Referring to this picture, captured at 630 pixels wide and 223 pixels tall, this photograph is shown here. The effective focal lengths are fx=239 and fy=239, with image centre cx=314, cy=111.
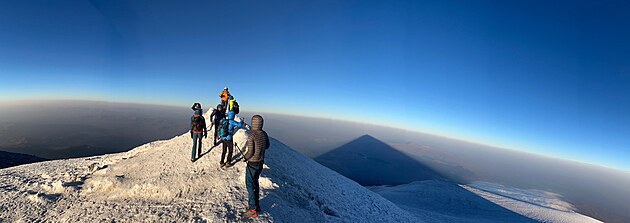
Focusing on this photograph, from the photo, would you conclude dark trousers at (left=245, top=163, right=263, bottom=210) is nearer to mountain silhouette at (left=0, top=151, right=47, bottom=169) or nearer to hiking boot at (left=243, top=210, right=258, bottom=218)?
hiking boot at (left=243, top=210, right=258, bottom=218)

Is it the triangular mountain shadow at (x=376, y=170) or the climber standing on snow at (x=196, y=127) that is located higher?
the climber standing on snow at (x=196, y=127)

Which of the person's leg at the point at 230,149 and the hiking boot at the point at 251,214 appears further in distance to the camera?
the person's leg at the point at 230,149

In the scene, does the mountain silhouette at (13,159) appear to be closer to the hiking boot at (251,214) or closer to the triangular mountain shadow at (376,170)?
the hiking boot at (251,214)

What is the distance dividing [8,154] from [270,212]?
2296 inches

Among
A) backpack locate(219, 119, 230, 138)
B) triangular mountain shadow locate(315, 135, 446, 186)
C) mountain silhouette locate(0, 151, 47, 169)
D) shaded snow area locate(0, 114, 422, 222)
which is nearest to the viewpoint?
shaded snow area locate(0, 114, 422, 222)

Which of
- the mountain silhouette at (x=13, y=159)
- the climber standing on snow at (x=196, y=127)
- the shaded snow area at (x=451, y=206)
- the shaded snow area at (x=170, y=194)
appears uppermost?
the climber standing on snow at (x=196, y=127)

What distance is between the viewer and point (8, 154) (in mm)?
38531

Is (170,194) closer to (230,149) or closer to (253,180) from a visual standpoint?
(230,149)

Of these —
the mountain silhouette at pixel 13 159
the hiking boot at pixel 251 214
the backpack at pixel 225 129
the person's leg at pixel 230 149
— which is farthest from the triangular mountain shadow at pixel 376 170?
the hiking boot at pixel 251 214

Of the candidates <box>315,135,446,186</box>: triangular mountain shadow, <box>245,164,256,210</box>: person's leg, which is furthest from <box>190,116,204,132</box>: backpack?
<box>315,135,446,186</box>: triangular mountain shadow

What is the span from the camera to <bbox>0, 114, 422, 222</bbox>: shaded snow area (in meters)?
6.16

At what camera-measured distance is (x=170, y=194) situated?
7.06 meters

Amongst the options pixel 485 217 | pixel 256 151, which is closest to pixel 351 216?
pixel 256 151

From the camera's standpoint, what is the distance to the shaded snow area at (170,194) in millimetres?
6160
